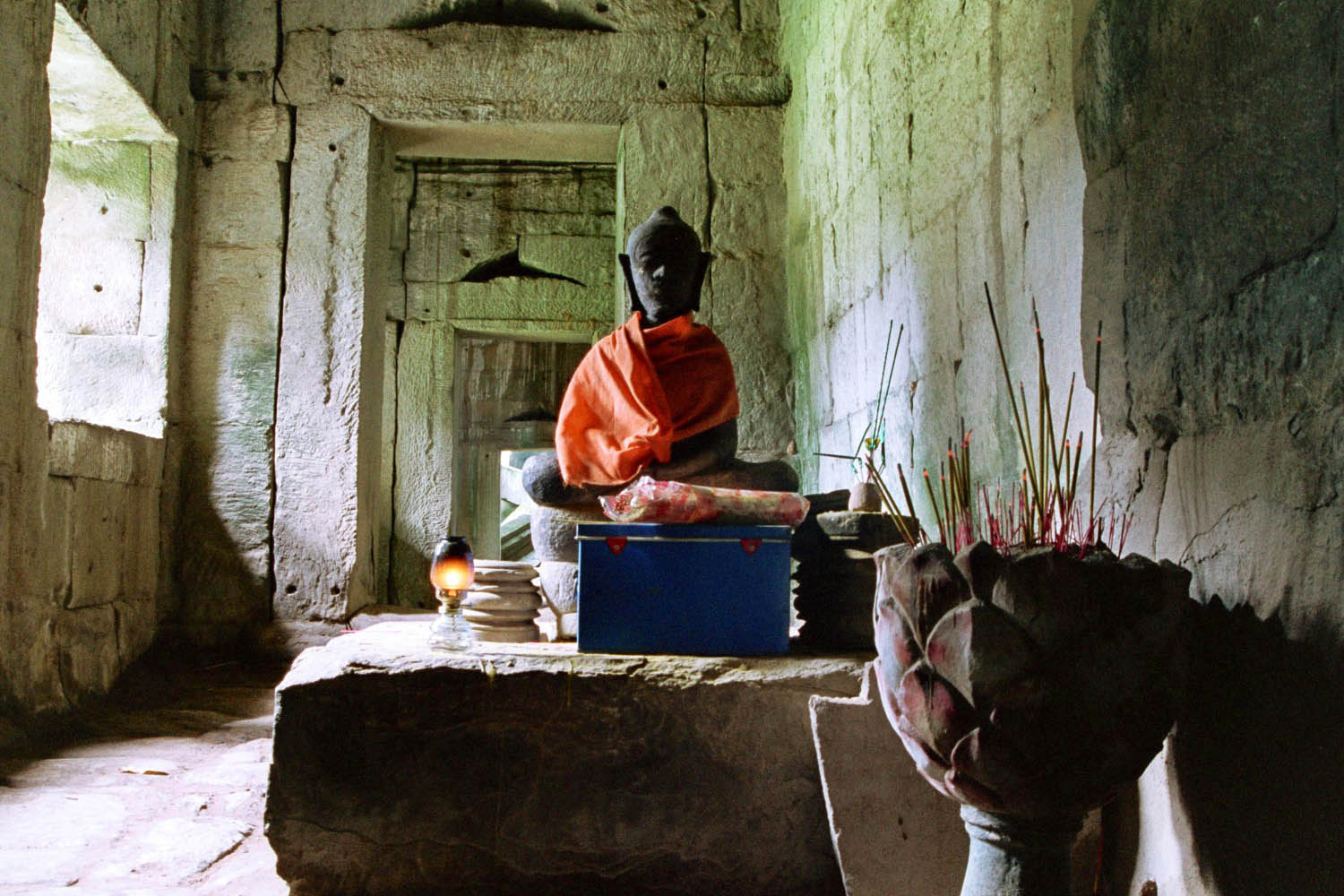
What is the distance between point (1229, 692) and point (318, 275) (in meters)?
4.50

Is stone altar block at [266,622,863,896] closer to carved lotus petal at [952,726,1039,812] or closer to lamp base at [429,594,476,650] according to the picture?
lamp base at [429,594,476,650]

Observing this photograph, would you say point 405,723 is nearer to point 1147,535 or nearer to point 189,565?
point 1147,535

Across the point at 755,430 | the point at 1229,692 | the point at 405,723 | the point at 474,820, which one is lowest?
the point at 474,820

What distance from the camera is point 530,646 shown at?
237cm

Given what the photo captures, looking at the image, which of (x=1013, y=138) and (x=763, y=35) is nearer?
(x=1013, y=138)

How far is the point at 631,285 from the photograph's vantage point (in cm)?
335

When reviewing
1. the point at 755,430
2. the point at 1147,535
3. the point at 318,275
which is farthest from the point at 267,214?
the point at 1147,535

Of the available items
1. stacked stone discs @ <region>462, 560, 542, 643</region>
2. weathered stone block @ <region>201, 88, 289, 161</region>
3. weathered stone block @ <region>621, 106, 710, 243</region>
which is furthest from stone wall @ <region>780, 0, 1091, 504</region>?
weathered stone block @ <region>201, 88, 289, 161</region>

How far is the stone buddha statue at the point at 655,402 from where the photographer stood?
301cm

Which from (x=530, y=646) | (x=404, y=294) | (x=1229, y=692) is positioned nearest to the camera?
(x=1229, y=692)

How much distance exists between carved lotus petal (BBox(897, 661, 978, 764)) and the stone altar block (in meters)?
0.74

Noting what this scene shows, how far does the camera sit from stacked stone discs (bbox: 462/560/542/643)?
2.54 metres

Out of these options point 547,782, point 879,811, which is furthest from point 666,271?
point 879,811

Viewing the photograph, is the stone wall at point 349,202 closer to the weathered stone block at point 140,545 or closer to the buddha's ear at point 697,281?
the weathered stone block at point 140,545
